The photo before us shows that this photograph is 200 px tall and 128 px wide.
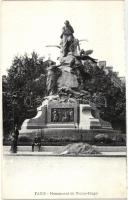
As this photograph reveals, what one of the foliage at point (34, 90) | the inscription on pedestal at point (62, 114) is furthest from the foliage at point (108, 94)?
the inscription on pedestal at point (62, 114)

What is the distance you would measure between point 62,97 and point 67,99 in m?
0.02

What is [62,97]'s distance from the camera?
4.80 ft

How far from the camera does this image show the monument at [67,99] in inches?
56.8

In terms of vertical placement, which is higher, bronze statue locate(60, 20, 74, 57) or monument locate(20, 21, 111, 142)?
bronze statue locate(60, 20, 74, 57)

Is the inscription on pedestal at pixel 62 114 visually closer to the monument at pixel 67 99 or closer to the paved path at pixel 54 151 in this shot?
the monument at pixel 67 99

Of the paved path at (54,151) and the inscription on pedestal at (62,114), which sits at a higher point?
the inscription on pedestal at (62,114)

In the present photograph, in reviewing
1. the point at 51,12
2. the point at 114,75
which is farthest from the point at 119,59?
the point at 51,12

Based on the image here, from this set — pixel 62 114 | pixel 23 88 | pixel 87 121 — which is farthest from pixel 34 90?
pixel 87 121

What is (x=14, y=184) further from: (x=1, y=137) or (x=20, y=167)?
(x=1, y=137)

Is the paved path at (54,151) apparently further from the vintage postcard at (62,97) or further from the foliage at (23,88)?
the foliage at (23,88)

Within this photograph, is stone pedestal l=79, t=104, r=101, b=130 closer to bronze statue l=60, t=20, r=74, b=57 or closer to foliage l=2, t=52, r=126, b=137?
foliage l=2, t=52, r=126, b=137

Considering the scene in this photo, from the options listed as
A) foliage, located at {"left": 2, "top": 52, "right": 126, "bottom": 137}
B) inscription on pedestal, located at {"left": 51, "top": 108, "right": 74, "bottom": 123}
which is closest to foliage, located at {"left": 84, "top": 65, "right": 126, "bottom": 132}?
foliage, located at {"left": 2, "top": 52, "right": 126, "bottom": 137}

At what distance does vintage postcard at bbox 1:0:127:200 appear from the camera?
55.9 inches

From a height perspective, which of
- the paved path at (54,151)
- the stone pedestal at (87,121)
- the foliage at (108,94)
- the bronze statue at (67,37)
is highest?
the bronze statue at (67,37)
